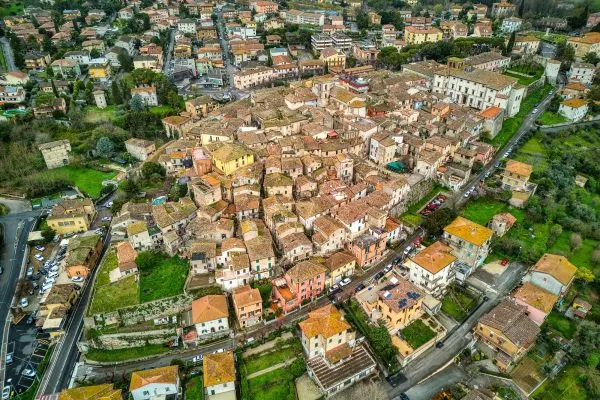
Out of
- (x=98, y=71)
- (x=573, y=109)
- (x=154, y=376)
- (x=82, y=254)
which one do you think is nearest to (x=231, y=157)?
(x=82, y=254)

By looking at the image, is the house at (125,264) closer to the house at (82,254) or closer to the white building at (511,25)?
the house at (82,254)

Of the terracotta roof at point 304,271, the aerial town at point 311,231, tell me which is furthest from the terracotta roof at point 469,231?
the terracotta roof at point 304,271

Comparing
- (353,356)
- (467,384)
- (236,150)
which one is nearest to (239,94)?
(236,150)

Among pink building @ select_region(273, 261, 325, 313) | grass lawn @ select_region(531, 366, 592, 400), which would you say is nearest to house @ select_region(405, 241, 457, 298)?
pink building @ select_region(273, 261, 325, 313)

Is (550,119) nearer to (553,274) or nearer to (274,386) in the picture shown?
(553,274)

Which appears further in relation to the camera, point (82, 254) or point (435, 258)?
point (82, 254)

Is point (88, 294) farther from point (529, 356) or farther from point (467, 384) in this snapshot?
point (529, 356)

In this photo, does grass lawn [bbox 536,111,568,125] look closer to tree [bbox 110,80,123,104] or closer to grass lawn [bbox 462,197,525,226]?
grass lawn [bbox 462,197,525,226]

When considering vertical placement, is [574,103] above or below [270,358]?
above
